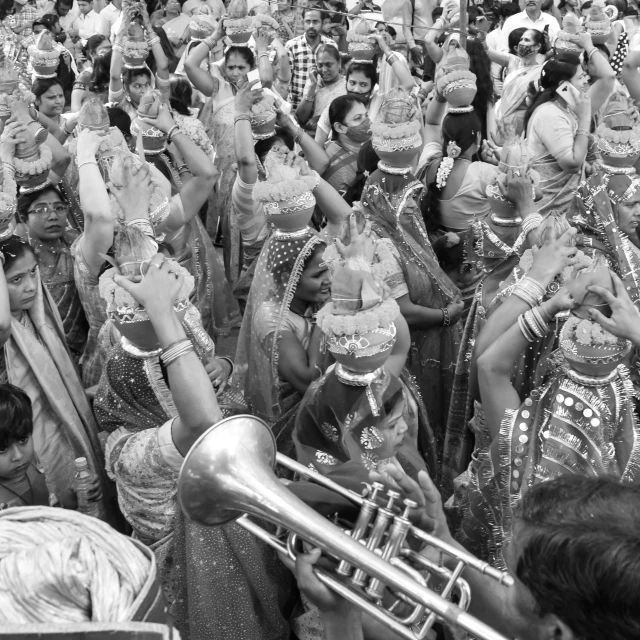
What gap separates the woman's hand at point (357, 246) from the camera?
305 cm

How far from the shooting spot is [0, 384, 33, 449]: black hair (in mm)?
2913

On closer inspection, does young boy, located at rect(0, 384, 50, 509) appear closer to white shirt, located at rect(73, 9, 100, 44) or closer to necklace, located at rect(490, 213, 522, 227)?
necklace, located at rect(490, 213, 522, 227)

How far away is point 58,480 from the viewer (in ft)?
11.6

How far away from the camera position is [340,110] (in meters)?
6.39

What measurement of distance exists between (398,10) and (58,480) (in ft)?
29.9

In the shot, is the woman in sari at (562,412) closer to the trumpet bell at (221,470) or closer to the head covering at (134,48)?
the trumpet bell at (221,470)

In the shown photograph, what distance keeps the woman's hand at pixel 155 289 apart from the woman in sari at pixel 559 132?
3.30m

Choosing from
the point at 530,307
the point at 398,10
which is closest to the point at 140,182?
the point at 530,307

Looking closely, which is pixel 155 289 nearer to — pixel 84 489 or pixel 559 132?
pixel 84 489

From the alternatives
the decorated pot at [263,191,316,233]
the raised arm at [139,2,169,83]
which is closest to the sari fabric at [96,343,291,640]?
the decorated pot at [263,191,316,233]

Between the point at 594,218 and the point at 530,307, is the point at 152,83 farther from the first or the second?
the point at 530,307

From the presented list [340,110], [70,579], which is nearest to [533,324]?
[70,579]

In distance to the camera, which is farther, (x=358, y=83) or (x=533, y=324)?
(x=358, y=83)

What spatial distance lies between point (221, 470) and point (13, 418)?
4.13 feet
